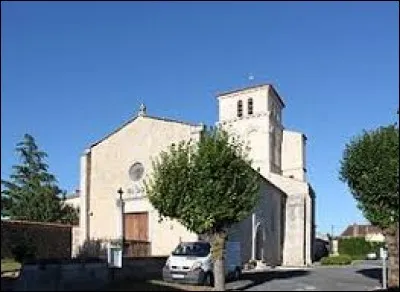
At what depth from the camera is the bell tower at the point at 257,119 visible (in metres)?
56.7

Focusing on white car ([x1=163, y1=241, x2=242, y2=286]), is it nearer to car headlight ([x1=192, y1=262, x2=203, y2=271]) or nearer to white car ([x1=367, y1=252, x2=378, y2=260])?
car headlight ([x1=192, y1=262, x2=203, y2=271])

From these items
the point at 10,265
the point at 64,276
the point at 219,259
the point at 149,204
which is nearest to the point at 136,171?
the point at 149,204

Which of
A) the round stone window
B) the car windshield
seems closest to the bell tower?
the round stone window

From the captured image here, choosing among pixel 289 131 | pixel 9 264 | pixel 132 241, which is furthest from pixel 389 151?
pixel 289 131

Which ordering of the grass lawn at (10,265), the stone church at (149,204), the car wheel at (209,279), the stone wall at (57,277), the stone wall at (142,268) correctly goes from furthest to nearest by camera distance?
the stone church at (149,204) < the stone wall at (142,268) < the grass lawn at (10,265) < the car wheel at (209,279) < the stone wall at (57,277)

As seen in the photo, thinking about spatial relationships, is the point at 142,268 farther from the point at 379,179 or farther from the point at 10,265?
the point at 379,179

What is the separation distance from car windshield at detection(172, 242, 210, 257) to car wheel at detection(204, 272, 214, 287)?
0.85m

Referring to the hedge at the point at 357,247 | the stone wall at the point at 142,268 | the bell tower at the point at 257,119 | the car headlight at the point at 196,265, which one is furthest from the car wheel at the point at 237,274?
the hedge at the point at 357,247

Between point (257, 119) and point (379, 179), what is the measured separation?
3306cm

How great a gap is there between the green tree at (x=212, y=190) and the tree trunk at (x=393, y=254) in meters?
5.10

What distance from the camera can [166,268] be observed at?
2561 cm

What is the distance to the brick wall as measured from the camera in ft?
111

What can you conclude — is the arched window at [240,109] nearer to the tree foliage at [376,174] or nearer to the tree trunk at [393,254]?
the tree foliage at [376,174]

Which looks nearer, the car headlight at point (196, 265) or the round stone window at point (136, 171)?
the car headlight at point (196, 265)
